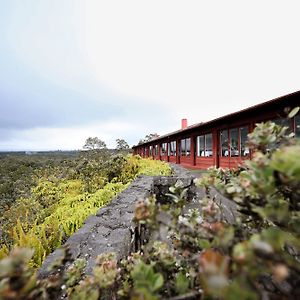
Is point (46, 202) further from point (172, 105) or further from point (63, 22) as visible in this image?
point (172, 105)

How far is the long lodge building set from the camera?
27.4 feet

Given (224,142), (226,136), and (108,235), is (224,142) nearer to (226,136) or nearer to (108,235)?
(226,136)

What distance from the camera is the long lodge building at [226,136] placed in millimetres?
8359

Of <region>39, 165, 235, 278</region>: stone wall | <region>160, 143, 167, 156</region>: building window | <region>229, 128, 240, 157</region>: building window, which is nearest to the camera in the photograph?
<region>39, 165, 235, 278</region>: stone wall

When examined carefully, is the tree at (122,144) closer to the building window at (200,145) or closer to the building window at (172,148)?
the building window at (172,148)

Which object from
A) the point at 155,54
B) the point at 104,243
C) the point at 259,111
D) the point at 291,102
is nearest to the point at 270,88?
the point at 155,54

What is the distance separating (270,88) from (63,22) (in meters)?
22.8

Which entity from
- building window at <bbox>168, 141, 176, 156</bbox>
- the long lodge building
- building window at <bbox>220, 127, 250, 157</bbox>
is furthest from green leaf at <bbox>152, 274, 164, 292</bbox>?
building window at <bbox>168, 141, 176, 156</bbox>

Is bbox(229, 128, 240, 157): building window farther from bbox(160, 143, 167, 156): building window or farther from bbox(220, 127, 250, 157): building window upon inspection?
bbox(160, 143, 167, 156): building window

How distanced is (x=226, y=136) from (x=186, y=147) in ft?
19.3

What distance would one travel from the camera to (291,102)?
7863 mm

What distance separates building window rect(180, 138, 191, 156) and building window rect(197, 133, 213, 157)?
5.53ft

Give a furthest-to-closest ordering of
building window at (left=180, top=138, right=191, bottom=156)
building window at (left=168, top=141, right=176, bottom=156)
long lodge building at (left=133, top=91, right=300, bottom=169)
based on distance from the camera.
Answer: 1. building window at (left=168, top=141, right=176, bottom=156)
2. building window at (left=180, top=138, right=191, bottom=156)
3. long lodge building at (left=133, top=91, right=300, bottom=169)

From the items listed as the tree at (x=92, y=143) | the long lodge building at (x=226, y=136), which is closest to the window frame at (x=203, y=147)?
the long lodge building at (x=226, y=136)
